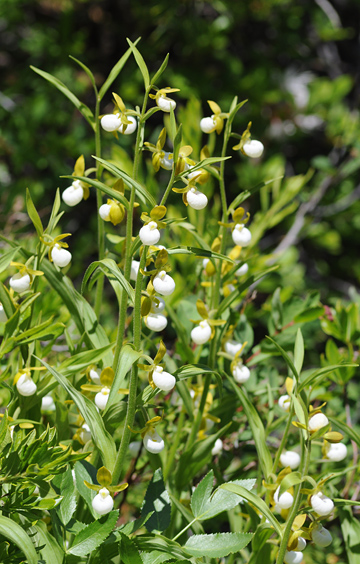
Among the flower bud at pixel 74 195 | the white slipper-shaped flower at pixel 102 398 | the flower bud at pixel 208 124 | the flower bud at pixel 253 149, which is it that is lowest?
the white slipper-shaped flower at pixel 102 398

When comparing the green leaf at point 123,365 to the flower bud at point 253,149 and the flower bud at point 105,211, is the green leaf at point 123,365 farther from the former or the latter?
the flower bud at point 253,149

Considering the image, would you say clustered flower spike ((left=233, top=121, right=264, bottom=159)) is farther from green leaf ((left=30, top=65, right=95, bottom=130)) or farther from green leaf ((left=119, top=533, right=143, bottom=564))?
green leaf ((left=119, top=533, right=143, bottom=564))

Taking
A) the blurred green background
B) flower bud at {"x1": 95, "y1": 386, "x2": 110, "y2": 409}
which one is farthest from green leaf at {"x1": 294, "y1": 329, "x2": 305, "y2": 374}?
the blurred green background

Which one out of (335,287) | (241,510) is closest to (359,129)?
(335,287)

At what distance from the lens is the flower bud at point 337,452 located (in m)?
0.42

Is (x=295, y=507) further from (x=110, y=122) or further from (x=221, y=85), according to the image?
(x=221, y=85)

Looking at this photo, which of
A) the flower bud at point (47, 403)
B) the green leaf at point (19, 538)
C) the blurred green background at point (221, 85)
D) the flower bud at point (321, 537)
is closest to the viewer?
the green leaf at point (19, 538)

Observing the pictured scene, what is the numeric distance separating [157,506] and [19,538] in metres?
0.12

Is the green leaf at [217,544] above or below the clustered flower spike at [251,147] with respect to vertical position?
below

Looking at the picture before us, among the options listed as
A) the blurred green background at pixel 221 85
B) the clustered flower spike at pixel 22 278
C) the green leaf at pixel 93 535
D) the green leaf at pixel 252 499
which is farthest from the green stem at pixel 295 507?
the blurred green background at pixel 221 85

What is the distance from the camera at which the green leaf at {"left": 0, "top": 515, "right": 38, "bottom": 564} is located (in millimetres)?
293

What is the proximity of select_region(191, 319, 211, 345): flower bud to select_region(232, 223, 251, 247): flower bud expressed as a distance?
75 mm

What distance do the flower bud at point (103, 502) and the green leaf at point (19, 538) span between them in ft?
0.20

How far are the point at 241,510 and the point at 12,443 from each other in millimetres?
276
